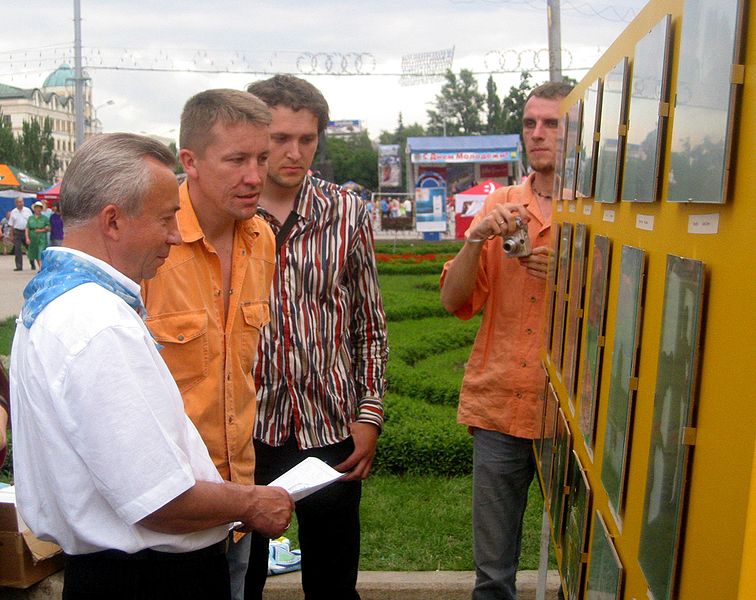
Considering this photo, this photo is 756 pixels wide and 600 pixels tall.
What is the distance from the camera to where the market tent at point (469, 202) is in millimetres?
24427

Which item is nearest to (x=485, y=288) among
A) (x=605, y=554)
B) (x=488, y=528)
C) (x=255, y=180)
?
(x=488, y=528)

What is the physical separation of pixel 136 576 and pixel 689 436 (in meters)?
1.26

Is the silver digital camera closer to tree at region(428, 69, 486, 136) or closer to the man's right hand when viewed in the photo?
the man's right hand

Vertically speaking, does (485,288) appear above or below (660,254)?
below

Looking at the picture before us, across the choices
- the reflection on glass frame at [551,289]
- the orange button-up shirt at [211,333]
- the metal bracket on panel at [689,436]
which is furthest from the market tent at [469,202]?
the metal bracket on panel at [689,436]

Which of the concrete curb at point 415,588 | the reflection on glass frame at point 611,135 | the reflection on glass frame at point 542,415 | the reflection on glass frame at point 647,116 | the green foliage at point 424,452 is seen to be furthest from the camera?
the green foliage at point 424,452

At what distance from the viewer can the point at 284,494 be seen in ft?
7.18

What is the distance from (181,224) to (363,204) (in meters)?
0.77

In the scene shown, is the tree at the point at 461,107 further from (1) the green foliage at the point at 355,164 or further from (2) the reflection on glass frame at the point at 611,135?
(2) the reflection on glass frame at the point at 611,135

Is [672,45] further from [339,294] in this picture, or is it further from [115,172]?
[339,294]

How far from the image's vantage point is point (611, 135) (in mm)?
1913

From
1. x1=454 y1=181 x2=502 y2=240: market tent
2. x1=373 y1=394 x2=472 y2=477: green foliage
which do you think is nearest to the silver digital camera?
x1=373 y1=394 x2=472 y2=477: green foliage

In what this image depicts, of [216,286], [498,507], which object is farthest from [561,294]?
[216,286]

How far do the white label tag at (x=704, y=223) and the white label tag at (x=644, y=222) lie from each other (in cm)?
23
